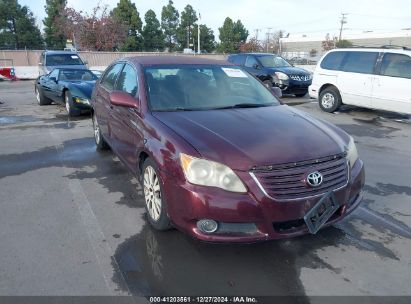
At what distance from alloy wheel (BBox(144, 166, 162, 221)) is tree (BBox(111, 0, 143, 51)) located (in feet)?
166

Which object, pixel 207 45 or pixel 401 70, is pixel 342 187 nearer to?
pixel 401 70

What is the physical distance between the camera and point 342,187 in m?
3.34

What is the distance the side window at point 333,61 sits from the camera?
419 inches

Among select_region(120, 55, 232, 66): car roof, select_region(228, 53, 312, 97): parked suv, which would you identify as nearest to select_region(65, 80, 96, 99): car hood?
select_region(228, 53, 312, 97): parked suv

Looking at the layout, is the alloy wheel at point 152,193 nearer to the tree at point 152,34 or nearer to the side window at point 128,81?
the side window at point 128,81

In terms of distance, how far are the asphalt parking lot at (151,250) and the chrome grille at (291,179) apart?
658 millimetres

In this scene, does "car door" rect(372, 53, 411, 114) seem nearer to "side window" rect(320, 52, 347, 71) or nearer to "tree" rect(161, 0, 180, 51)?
"side window" rect(320, 52, 347, 71)

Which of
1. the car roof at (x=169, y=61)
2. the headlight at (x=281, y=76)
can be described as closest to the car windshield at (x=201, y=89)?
the car roof at (x=169, y=61)

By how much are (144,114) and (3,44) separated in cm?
5604

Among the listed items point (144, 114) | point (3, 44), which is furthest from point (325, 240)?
point (3, 44)

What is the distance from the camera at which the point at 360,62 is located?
33.1ft

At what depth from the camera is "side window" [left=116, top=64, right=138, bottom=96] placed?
4.58 m

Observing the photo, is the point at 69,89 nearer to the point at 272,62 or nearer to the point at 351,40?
the point at 272,62

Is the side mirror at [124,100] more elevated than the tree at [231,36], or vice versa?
the tree at [231,36]
